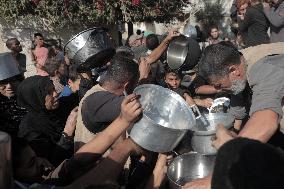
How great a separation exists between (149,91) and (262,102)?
752 millimetres

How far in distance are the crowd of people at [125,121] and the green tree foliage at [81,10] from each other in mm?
3648

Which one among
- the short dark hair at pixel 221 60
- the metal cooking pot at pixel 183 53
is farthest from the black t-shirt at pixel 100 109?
the metal cooking pot at pixel 183 53

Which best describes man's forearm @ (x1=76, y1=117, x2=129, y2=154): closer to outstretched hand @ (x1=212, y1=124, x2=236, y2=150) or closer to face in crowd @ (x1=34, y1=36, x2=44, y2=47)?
outstretched hand @ (x1=212, y1=124, x2=236, y2=150)

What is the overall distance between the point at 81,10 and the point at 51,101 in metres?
5.10

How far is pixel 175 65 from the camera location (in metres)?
5.19

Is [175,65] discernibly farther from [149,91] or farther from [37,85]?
[149,91]

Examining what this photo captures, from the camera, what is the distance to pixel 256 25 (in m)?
5.75

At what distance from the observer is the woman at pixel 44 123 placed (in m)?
3.65

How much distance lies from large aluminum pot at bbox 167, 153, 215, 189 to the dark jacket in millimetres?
3257

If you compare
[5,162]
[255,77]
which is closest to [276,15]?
[255,77]

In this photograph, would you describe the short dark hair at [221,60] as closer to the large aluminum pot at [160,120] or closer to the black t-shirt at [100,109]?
the large aluminum pot at [160,120]

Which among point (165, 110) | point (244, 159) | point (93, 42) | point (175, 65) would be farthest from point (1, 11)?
point (244, 159)

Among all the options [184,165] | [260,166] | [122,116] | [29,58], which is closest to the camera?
[260,166]

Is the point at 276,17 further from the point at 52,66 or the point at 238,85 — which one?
the point at 52,66
